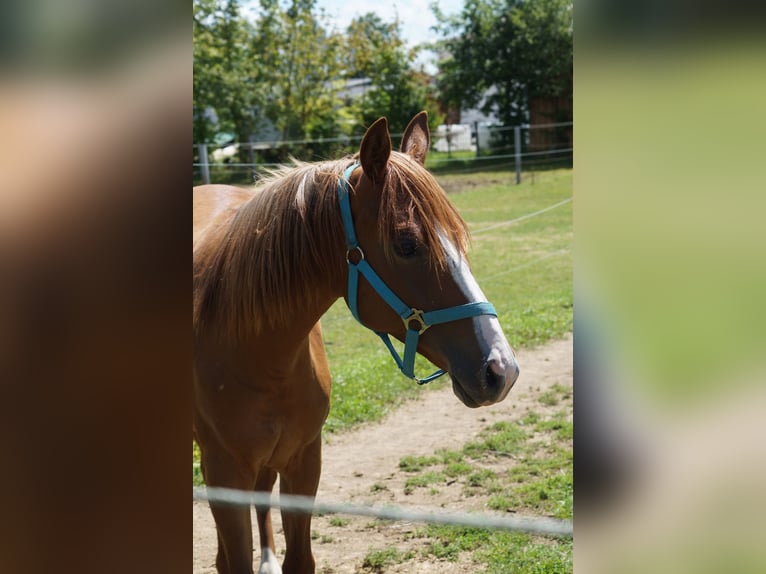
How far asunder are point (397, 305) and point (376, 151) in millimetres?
381

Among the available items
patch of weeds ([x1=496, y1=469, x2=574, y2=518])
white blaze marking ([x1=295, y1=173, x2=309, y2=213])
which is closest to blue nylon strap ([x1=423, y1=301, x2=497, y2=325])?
white blaze marking ([x1=295, y1=173, x2=309, y2=213])

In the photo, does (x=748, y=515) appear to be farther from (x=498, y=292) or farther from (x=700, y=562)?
(x=498, y=292)

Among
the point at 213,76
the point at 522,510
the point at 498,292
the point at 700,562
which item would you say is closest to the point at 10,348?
the point at 700,562

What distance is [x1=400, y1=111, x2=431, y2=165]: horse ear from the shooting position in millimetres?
2124

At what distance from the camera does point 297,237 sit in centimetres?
195

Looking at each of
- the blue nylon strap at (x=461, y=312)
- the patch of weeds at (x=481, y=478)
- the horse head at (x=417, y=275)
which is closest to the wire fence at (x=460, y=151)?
the patch of weeds at (x=481, y=478)

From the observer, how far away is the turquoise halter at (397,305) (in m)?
1.70

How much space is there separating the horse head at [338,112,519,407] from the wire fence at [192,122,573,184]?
1168 cm

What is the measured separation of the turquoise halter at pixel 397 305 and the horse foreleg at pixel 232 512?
638 mm

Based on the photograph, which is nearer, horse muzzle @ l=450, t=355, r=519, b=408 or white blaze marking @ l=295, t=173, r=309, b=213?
horse muzzle @ l=450, t=355, r=519, b=408

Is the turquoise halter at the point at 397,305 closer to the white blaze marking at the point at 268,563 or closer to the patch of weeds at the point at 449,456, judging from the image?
the white blaze marking at the point at 268,563

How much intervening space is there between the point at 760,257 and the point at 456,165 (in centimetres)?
1510

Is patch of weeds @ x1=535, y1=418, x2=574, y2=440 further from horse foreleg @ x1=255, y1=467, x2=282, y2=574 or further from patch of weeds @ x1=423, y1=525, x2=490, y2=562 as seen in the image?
horse foreleg @ x1=255, y1=467, x2=282, y2=574

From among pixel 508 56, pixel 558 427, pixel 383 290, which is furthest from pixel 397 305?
pixel 508 56
